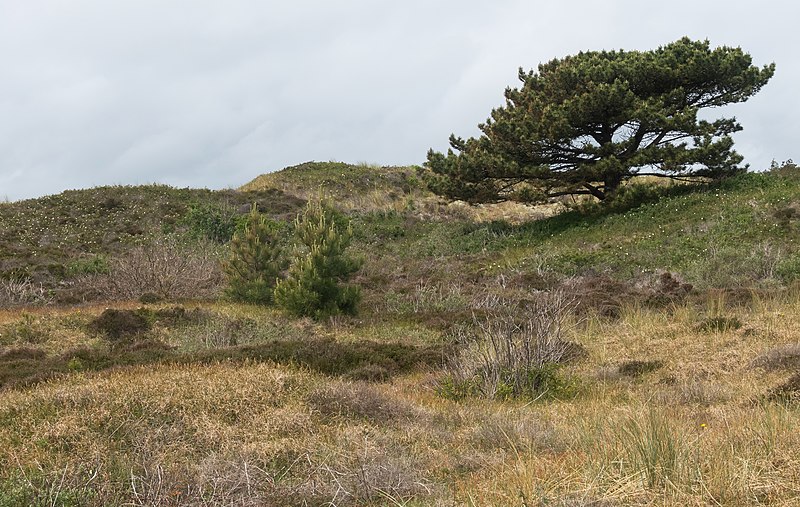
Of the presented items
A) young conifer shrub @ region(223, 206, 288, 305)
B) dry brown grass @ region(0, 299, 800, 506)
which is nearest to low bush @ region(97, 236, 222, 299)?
young conifer shrub @ region(223, 206, 288, 305)

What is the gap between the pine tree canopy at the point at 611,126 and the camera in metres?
22.9

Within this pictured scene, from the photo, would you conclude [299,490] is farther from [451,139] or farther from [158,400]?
[451,139]

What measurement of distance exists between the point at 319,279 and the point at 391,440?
8.68 meters

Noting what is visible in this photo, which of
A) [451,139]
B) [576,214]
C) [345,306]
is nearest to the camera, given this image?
[345,306]

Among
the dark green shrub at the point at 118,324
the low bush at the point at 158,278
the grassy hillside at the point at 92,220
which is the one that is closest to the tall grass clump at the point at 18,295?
the low bush at the point at 158,278

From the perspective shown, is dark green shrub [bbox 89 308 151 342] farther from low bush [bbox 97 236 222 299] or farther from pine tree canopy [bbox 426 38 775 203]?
pine tree canopy [bbox 426 38 775 203]

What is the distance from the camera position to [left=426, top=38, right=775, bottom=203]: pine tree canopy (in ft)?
75.0

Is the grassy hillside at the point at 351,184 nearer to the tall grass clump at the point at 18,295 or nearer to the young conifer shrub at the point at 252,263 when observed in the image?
the tall grass clump at the point at 18,295

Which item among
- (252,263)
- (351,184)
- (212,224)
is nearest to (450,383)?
(252,263)

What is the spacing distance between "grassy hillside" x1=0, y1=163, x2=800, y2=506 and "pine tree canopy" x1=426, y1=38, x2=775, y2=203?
2.39 m

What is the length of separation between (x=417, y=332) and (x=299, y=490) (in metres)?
8.60

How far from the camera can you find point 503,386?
801 centimetres

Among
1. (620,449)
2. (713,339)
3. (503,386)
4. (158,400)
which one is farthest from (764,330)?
(158,400)

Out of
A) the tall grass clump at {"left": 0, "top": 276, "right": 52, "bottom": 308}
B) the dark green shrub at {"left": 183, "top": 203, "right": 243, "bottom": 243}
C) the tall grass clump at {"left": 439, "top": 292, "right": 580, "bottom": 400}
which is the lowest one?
the tall grass clump at {"left": 439, "top": 292, "right": 580, "bottom": 400}
